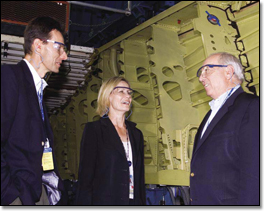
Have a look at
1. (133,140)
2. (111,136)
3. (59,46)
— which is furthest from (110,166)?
(59,46)

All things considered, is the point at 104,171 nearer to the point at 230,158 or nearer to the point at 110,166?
the point at 110,166

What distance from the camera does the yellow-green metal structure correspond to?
4.54 metres

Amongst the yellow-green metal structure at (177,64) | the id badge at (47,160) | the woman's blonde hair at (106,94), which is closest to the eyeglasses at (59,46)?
the id badge at (47,160)

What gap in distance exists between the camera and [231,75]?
2576mm

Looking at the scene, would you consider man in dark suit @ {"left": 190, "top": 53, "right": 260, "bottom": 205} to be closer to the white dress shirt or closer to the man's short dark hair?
the white dress shirt

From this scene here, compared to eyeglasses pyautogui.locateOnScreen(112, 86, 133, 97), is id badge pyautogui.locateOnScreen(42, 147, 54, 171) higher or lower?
lower

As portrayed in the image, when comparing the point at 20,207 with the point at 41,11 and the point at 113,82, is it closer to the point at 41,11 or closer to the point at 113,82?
the point at 113,82

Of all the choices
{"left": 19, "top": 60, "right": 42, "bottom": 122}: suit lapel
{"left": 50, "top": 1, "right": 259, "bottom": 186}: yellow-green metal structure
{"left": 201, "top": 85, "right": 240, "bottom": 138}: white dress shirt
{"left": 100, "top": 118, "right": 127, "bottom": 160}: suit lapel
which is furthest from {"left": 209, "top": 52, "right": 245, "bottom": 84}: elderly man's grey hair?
{"left": 50, "top": 1, "right": 259, "bottom": 186}: yellow-green metal structure

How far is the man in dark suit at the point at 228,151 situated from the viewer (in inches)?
80.7

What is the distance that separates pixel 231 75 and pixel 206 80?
20cm

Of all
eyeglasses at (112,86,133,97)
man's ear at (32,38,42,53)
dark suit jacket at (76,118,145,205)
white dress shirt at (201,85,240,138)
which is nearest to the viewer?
man's ear at (32,38,42,53)

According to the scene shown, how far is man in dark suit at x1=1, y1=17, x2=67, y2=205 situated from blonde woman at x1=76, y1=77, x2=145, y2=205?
2.06ft

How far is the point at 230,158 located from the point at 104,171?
1.08 meters

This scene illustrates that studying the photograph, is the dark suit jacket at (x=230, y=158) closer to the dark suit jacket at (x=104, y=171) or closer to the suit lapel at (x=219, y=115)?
the suit lapel at (x=219, y=115)
